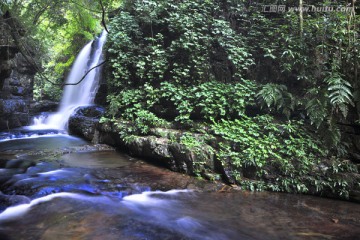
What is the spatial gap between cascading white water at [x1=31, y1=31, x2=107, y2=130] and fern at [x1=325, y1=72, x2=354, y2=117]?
9.70 metres

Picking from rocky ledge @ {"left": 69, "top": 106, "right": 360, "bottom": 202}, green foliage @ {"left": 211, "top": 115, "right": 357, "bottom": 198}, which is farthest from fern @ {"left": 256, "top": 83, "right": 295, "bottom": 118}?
rocky ledge @ {"left": 69, "top": 106, "right": 360, "bottom": 202}

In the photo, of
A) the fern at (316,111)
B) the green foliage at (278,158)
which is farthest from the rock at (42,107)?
the fern at (316,111)

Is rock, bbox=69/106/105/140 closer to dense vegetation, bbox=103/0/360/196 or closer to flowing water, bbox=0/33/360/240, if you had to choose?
dense vegetation, bbox=103/0/360/196

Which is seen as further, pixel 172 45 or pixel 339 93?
pixel 172 45

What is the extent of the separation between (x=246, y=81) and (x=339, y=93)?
2555mm

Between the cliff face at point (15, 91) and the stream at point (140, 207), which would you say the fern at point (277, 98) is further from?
the cliff face at point (15, 91)

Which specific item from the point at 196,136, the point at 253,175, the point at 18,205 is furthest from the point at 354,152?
the point at 18,205

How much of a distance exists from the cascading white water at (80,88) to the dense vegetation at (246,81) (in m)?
3.48

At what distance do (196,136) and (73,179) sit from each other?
315 centimetres

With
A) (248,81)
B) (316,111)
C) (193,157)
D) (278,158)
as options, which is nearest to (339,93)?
(316,111)

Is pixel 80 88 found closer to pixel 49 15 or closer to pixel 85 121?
pixel 85 121

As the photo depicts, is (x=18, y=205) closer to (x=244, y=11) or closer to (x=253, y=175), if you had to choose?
(x=253, y=175)

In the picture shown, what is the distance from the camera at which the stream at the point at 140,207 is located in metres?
3.79

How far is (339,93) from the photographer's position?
5707 millimetres
